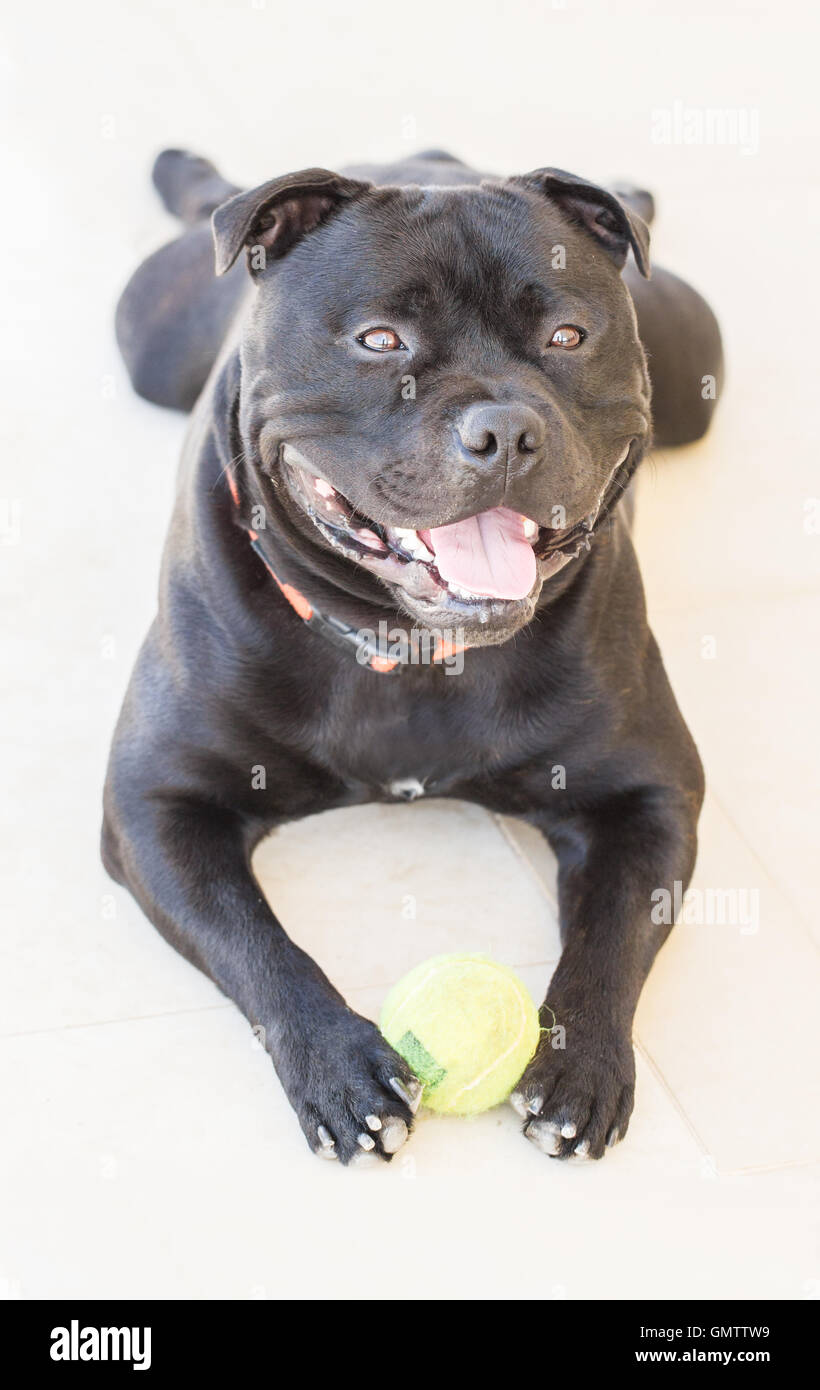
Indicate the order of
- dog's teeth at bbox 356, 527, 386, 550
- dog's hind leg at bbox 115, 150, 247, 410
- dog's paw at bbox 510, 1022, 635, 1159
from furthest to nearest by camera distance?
1. dog's hind leg at bbox 115, 150, 247, 410
2. dog's teeth at bbox 356, 527, 386, 550
3. dog's paw at bbox 510, 1022, 635, 1159

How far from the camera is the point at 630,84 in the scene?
6797 mm

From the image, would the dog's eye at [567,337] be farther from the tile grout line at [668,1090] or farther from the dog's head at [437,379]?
the tile grout line at [668,1090]

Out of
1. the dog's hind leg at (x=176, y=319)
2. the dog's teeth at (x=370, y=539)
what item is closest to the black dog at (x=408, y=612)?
the dog's teeth at (x=370, y=539)

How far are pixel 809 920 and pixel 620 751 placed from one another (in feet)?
1.46

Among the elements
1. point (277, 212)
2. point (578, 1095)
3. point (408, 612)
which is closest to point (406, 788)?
point (408, 612)

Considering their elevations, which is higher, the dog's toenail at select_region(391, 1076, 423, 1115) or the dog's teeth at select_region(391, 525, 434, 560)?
the dog's teeth at select_region(391, 525, 434, 560)

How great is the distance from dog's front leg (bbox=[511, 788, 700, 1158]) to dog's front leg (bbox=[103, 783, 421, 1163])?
21 cm

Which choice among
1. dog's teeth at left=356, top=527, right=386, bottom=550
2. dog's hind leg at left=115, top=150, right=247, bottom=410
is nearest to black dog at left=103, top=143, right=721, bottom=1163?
dog's teeth at left=356, top=527, right=386, bottom=550

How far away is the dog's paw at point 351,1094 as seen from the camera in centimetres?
221

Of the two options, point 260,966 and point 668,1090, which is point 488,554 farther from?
point 668,1090

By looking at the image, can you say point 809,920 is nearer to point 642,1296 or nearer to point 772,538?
point 642,1296

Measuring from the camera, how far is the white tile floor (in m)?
2.14

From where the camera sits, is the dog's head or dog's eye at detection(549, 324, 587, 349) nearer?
the dog's head

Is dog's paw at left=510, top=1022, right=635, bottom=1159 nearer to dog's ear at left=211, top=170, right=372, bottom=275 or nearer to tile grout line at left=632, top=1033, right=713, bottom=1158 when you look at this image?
tile grout line at left=632, top=1033, right=713, bottom=1158
